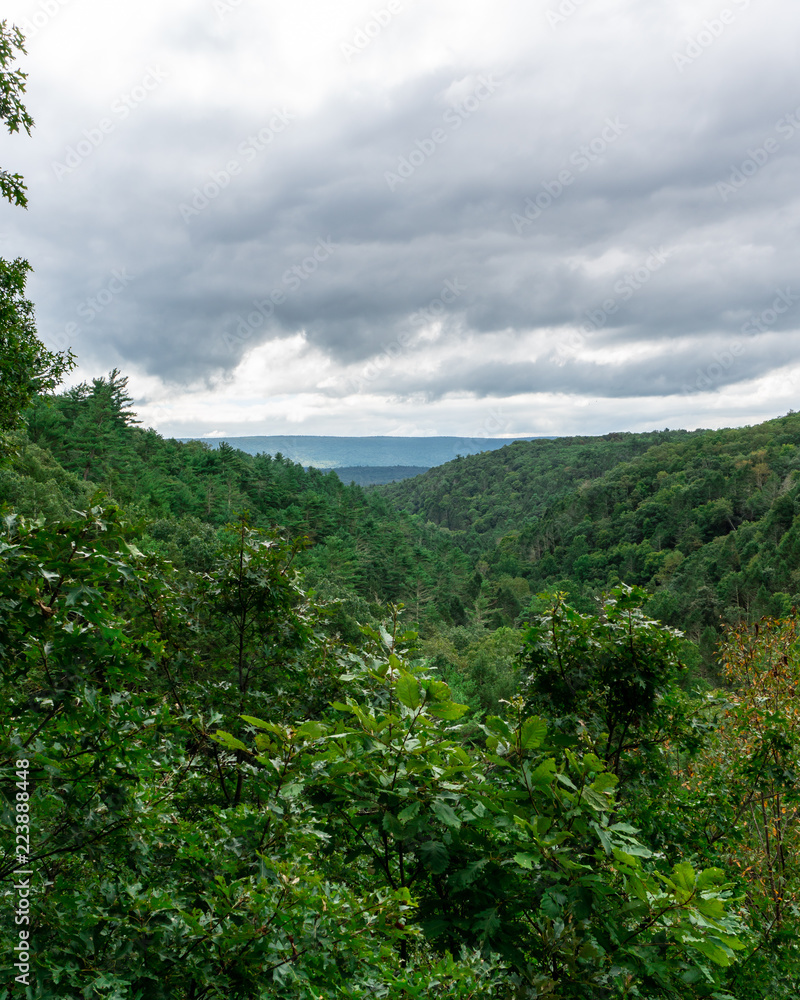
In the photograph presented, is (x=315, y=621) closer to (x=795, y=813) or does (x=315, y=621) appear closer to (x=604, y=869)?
(x=604, y=869)

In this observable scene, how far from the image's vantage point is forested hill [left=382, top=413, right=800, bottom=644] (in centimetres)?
5984

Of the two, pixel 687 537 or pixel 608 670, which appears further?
pixel 687 537

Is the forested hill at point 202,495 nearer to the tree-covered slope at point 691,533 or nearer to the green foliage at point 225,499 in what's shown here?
the green foliage at point 225,499

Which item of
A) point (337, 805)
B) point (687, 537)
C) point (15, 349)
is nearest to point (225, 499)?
point (15, 349)

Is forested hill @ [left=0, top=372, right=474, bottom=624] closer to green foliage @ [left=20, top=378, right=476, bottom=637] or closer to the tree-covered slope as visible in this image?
green foliage @ [left=20, top=378, right=476, bottom=637]

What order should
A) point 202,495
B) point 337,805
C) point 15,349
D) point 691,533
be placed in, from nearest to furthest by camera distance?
point 337,805 < point 15,349 < point 202,495 < point 691,533

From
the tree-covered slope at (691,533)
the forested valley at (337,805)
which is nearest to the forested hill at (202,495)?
the tree-covered slope at (691,533)

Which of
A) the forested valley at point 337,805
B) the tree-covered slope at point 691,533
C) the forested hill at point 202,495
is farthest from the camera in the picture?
the tree-covered slope at point 691,533

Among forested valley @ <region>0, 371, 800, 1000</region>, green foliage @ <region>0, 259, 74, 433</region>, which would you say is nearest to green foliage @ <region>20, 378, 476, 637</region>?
green foliage @ <region>0, 259, 74, 433</region>

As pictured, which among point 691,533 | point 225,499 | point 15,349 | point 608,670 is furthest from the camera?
point 691,533

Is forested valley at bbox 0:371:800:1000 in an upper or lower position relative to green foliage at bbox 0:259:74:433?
lower

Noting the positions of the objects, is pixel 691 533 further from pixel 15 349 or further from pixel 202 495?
pixel 15 349

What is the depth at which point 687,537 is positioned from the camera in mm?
89312

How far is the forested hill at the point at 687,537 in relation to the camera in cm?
5984
